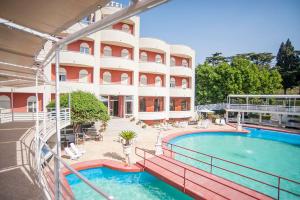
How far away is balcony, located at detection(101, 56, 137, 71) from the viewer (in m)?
23.5

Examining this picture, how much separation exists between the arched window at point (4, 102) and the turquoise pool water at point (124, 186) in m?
13.5

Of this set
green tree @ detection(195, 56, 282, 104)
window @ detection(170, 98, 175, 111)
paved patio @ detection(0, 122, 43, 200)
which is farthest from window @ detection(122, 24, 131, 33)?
paved patio @ detection(0, 122, 43, 200)

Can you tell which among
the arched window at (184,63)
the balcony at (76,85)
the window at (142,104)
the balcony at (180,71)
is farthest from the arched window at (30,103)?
the arched window at (184,63)

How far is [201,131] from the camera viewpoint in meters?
24.9

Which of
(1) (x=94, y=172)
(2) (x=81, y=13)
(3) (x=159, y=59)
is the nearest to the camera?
(2) (x=81, y=13)

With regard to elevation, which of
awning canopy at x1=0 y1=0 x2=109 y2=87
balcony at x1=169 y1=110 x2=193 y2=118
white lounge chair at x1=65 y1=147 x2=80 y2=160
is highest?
awning canopy at x1=0 y1=0 x2=109 y2=87

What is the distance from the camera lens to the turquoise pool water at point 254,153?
38.8 ft

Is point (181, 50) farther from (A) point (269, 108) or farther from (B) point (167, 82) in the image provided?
(A) point (269, 108)

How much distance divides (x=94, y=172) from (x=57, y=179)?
847 centimetres

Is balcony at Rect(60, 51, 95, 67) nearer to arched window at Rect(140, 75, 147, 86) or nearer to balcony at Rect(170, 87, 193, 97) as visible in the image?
arched window at Rect(140, 75, 147, 86)

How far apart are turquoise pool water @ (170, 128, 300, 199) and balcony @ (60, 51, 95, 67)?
1298 centimetres

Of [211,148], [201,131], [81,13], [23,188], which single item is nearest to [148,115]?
[201,131]

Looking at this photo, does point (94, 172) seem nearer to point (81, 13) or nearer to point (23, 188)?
point (23, 188)

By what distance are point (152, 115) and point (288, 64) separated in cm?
4784
